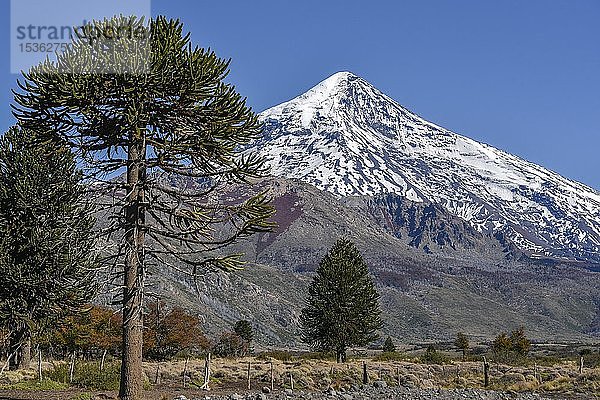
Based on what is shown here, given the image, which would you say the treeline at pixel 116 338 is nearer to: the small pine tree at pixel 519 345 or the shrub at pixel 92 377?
the shrub at pixel 92 377

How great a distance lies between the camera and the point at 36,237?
89.9 ft

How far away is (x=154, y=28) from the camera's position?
19.0 meters

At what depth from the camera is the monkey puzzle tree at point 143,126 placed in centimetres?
1842

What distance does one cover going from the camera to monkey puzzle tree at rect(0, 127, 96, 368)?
2716cm

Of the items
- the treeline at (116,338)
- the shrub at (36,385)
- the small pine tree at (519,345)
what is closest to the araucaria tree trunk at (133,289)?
the shrub at (36,385)

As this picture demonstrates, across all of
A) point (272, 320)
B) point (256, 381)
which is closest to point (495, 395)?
point (256, 381)

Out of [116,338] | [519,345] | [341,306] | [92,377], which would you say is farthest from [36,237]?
[519,345]

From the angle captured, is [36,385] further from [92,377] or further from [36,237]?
[36,237]

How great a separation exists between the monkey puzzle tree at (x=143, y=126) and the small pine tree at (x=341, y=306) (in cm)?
3821

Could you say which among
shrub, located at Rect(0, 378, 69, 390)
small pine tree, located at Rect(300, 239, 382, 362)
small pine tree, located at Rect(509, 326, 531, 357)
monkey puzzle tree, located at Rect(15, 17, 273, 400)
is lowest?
small pine tree, located at Rect(509, 326, 531, 357)

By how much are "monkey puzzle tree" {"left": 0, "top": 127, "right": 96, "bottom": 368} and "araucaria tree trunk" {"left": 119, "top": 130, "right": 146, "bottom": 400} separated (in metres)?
8.51

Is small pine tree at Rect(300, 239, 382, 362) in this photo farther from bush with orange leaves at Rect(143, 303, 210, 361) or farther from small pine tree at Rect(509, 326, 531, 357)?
small pine tree at Rect(509, 326, 531, 357)

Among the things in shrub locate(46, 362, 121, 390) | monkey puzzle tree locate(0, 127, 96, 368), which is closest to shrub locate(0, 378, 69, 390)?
shrub locate(46, 362, 121, 390)

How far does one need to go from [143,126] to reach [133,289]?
454cm
